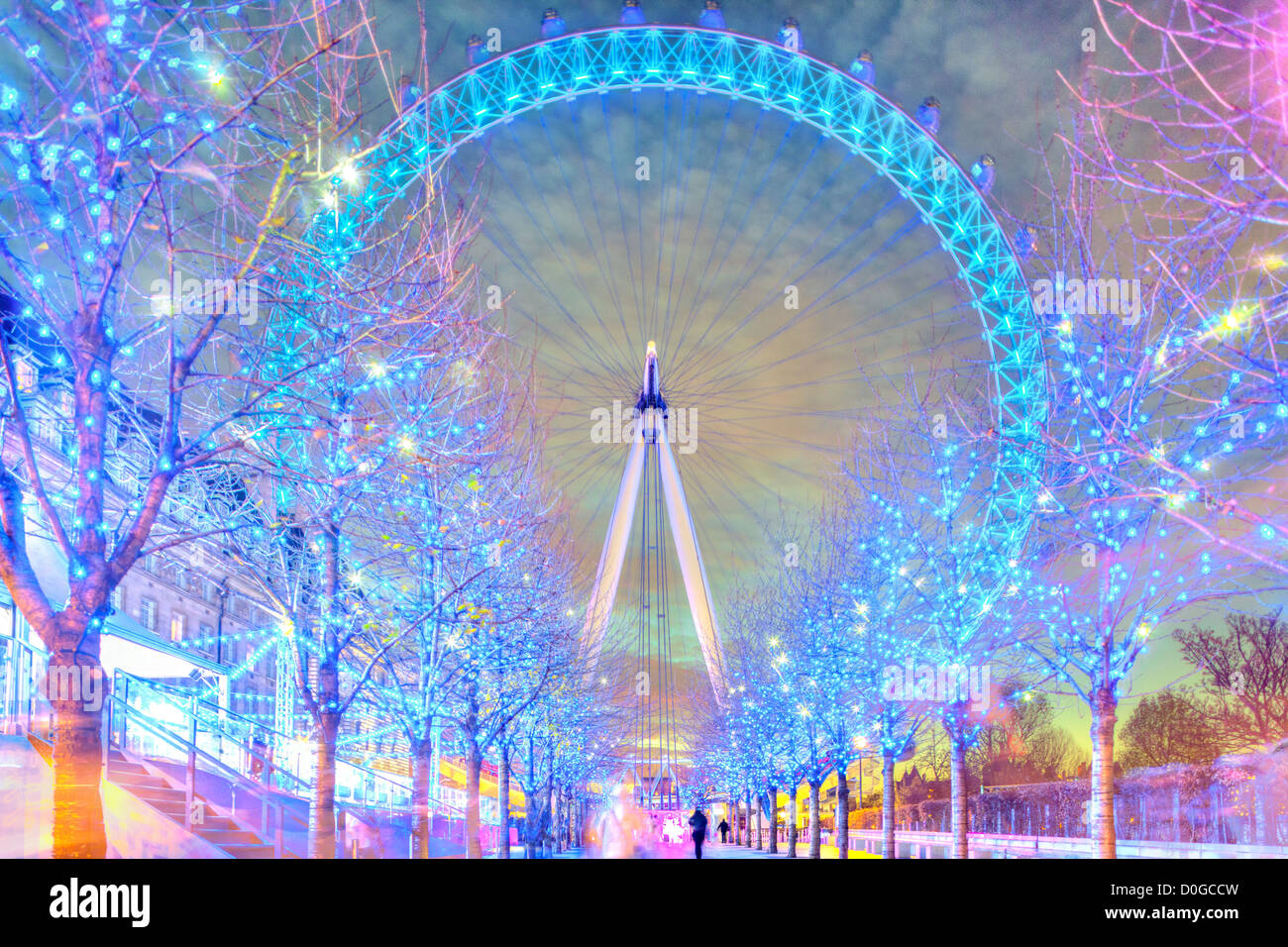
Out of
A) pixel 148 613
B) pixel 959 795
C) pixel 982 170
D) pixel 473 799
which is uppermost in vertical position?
pixel 982 170

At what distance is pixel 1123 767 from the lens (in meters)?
53.4

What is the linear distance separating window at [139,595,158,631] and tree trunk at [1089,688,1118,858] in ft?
85.4

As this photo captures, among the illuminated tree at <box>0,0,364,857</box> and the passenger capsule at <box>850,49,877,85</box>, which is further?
the passenger capsule at <box>850,49,877,85</box>

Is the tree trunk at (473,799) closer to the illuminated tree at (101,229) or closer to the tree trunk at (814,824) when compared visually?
the illuminated tree at (101,229)

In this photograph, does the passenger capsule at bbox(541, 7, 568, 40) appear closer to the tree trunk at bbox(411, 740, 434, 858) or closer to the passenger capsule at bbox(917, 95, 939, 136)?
the passenger capsule at bbox(917, 95, 939, 136)

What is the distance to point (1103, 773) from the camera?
48.7ft

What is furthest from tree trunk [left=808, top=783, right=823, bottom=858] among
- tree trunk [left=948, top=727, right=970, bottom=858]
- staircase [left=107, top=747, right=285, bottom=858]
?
staircase [left=107, top=747, right=285, bottom=858]

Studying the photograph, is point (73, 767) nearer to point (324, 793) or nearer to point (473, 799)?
point (324, 793)

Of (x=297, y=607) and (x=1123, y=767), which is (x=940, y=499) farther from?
(x=1123, y=767)

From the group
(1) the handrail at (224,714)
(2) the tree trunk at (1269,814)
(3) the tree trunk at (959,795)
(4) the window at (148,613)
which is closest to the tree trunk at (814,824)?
(1) the handrail at (224,714)

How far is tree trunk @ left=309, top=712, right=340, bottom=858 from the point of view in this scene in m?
12.1

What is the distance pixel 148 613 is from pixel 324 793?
22.0 metres

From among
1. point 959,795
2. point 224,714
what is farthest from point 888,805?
point 224,714
